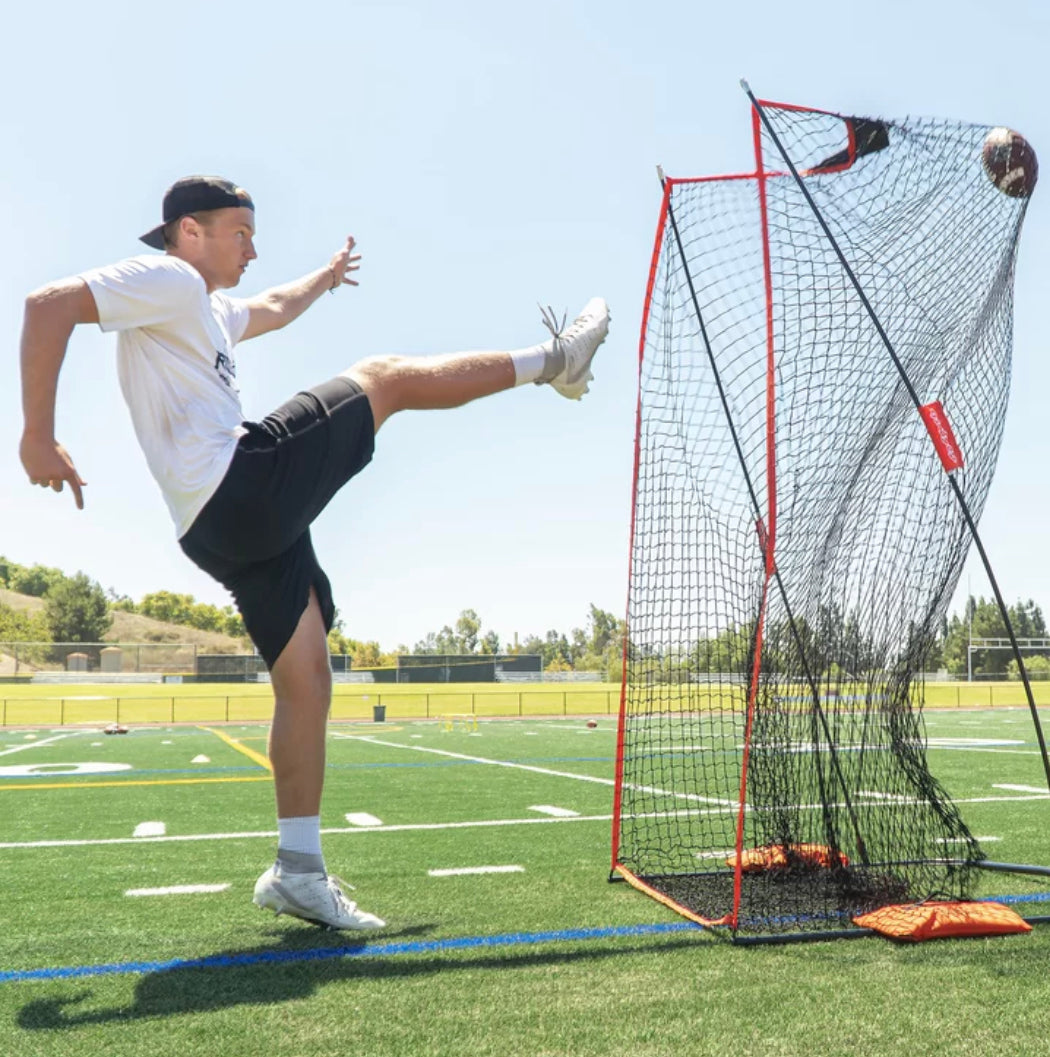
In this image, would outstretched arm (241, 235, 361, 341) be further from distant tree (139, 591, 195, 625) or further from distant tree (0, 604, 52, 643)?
distant tree (139, 591, 195, 625)

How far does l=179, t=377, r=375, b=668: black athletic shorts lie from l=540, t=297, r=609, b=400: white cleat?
711mm

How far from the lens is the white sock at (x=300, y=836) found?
3.05 metres

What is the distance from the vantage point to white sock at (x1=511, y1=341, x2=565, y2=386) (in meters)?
3.24

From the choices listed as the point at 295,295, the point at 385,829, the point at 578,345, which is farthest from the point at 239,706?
the point at 578,345

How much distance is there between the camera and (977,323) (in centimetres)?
382

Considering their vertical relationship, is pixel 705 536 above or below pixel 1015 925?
above

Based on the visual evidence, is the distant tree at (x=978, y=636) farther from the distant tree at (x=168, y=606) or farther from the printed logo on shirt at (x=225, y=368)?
the distant tree at (x=168, y=606)

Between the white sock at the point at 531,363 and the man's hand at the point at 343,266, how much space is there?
121cm

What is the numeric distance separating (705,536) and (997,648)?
79.9 metres

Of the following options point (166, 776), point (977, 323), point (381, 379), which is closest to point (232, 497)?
point (381, 379)

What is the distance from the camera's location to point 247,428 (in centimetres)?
287

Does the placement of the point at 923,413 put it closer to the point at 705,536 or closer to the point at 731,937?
the point at 705,536

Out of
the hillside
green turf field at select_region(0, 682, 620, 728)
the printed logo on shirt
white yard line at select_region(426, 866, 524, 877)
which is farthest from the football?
the hillside

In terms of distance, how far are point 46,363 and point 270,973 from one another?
162 cm
